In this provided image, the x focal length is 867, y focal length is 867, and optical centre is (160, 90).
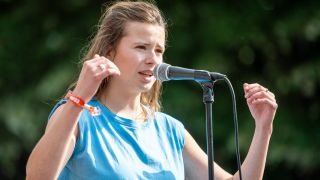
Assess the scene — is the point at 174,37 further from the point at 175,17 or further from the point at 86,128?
the point at 86,128

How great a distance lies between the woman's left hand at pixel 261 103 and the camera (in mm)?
3180

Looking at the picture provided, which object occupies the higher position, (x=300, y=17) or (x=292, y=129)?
(x=300, y=17)

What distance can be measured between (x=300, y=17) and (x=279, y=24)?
0.57 ft

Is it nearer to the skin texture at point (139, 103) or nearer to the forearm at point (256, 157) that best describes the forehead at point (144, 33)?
the skin texture at point (139, 103)

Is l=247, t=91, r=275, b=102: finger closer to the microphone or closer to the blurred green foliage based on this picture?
the microphone

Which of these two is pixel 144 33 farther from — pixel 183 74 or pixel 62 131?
pixel 62 131

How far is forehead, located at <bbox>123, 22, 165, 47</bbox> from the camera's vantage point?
10.8 ft

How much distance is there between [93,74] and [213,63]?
3435 mm

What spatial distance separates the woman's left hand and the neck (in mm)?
450

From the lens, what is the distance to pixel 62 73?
644 cm

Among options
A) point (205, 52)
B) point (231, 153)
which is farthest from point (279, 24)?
point (231, 153)

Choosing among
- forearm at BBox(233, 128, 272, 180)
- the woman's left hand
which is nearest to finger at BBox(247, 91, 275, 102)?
the woman's left hand

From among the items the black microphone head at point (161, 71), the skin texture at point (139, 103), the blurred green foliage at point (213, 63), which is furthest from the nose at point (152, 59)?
the blurred green foliage at point (213, 63)

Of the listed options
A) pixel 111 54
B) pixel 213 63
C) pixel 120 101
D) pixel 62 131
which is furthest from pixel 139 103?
pixel 213 63
